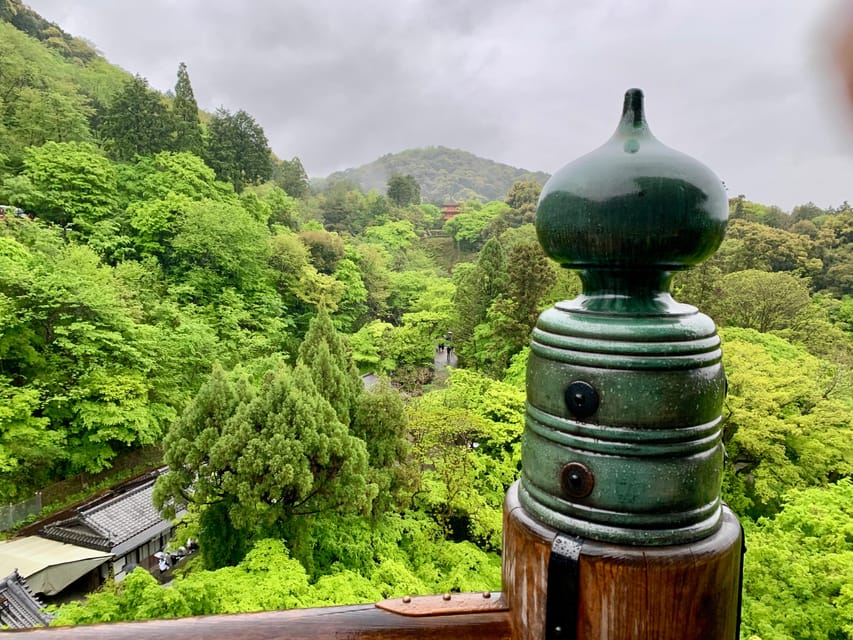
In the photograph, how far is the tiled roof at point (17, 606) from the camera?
22.1 ft

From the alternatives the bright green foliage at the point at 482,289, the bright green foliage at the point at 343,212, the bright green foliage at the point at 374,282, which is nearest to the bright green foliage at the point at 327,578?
the bright green foliage at the point at 482,289

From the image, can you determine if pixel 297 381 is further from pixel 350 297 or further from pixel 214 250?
pixel 350 297

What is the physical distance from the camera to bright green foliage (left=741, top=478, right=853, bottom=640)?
14.5 feet

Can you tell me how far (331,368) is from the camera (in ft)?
24.3

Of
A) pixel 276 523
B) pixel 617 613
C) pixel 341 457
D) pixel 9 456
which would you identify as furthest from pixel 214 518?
pixel 617 613

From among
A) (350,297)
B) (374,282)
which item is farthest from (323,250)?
(374,282)

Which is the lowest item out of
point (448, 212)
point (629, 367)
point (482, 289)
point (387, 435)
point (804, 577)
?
point (804, 577)

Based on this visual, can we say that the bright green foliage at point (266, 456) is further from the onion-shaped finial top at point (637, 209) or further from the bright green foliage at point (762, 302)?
the bright green foliage at point (762, 302)

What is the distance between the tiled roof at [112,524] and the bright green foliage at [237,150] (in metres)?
15.3

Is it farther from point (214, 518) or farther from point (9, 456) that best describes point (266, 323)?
point (214, 518)

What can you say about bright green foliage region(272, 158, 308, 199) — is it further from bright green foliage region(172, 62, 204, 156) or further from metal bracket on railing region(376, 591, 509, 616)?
metal bracket on railing region(376, 591, 509, 616)

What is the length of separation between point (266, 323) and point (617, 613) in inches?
624

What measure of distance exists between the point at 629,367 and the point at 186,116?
2536cm

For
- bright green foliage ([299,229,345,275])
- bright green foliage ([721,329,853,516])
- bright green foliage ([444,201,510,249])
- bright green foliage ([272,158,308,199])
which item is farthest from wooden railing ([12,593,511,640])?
bright green foliage ([272,158,308,199])
